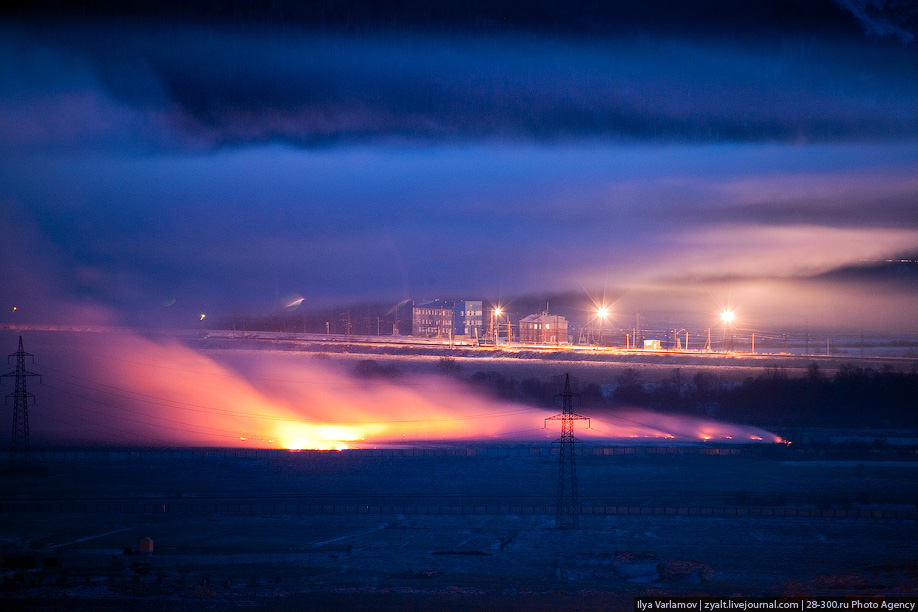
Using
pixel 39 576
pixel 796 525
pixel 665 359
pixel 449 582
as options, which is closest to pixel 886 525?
pixel 796 525

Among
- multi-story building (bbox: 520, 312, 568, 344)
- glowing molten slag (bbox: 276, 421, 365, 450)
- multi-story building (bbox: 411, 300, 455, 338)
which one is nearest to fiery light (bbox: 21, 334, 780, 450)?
glowing molten slag (bbox: 276, 421, 365, 450)

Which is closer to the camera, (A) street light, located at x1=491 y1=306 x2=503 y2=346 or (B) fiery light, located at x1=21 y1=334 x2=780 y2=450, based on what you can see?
(B) fiery light, located at x1=21 y1=334 x2=780 y2=450

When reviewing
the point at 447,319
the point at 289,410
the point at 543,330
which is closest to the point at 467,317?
the point at 447,319

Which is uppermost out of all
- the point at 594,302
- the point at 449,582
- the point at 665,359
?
the point at 594,302

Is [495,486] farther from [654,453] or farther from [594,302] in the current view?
[594,302]

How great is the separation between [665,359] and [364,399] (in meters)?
11.0

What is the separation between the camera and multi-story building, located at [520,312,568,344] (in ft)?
117

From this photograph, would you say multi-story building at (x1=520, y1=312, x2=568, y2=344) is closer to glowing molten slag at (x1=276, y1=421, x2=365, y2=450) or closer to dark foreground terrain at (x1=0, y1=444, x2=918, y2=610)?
glowing molten slag at (x1=276, y1=421, x2=365, y2=450)

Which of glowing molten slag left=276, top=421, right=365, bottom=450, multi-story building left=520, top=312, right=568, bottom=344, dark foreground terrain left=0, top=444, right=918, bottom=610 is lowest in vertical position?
dark foreground terrain left=0, top=444, right=918, bottom=610

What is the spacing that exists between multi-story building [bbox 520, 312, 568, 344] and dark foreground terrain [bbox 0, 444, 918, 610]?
69.5 feet

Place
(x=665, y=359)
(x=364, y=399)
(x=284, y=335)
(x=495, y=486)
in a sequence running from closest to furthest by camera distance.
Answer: (x=495, y=486) → (x=364, y=399) → (x=665, y=359) → (x=284, y=335)

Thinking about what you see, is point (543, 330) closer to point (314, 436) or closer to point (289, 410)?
point (289, 410)

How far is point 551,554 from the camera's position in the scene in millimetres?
8523

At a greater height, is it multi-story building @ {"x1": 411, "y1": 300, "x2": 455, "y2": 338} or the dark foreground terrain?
multi-story building @ {"x1": 411, "y1": 300, "x2": 455, "y2": 338}
